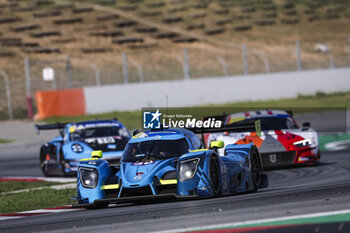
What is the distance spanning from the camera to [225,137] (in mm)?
16375

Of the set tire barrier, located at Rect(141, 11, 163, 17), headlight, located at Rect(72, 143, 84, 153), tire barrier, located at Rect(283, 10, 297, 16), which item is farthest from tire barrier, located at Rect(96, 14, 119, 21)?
headlight, located at Rect(72, 143, 84, 153)

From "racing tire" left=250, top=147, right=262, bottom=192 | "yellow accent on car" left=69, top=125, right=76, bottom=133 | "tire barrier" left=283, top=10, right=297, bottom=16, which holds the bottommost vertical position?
"racing tire" left=250, top=147, right=262, bottom=192

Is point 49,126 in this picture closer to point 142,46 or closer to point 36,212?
point 36,212

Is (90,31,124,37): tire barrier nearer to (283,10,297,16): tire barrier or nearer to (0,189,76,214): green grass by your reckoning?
(283,10,297,16): tire barrier

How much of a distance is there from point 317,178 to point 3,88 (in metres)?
25.4

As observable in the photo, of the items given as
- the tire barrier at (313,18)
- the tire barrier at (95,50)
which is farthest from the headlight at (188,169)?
the tire barrier at (313,18)

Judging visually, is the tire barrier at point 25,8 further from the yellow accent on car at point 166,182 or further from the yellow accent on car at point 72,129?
the yellow accent on car at point 166,182

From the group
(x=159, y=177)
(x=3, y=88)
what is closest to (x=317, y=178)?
(x=159, y=177)

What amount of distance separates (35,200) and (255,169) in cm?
389

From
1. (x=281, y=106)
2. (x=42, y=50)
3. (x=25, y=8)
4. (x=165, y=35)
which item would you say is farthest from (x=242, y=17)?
(x=281, y=106)

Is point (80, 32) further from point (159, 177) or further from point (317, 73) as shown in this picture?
point (159, 177)

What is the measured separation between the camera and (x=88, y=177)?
10875mm

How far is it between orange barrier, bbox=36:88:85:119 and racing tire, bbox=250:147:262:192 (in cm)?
1953

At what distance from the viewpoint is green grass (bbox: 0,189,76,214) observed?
1252 centimetres
